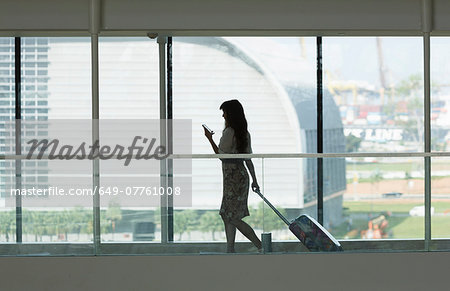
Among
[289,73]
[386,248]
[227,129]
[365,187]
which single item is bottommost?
[386,248]

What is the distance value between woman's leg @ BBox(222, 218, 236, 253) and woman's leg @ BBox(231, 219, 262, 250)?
4cm

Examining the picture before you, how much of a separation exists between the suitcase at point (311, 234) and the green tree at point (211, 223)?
44cm

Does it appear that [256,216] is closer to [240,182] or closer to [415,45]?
[240,182]

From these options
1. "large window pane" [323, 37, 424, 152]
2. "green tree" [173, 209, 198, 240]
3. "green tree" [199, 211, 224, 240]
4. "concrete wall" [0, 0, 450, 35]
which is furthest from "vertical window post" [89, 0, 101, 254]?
"large window pane" [323, 37, 424, 152]

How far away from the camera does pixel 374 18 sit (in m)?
9.48

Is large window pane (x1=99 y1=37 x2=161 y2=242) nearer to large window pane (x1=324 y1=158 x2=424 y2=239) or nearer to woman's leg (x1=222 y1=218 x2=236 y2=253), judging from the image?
woman's leg (x1=222 y1=218 x2=236 y2=253)

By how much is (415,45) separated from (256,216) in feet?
21.3

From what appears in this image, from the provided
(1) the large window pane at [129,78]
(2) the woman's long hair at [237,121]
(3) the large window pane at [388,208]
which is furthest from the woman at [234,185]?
(1) the large window pane at [129,78]

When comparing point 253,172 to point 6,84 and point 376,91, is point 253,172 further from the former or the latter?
point 376,91

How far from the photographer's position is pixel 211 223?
A: 826 cm

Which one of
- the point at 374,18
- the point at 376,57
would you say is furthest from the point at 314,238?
the point at 376,57

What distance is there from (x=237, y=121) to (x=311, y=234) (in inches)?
48.6

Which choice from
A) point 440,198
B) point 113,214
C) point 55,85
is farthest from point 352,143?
point 113,214

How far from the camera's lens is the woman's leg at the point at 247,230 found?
8.23m
